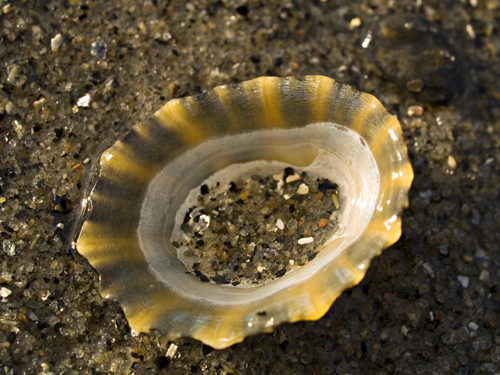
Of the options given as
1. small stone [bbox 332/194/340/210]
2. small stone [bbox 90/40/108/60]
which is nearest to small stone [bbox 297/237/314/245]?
small stone [bbox 332/194/340/210]

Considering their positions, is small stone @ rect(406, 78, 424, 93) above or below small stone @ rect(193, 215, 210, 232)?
above

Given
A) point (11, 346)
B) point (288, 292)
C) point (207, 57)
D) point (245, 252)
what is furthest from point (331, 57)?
point (11, 346)

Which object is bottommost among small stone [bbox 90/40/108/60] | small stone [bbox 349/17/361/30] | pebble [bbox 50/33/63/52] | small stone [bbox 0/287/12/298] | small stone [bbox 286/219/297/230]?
small stone [bbox 286/219/297/230]

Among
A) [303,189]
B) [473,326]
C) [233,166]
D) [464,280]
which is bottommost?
[473,326]

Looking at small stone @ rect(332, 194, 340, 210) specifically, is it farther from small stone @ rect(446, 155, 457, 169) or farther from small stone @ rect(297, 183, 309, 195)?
small stone @ rect(446, 155, 457, 169)

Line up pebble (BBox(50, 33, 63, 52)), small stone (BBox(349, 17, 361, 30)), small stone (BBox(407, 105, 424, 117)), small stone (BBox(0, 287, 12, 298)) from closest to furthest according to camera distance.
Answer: small stone (BBox(0, 287, 12, 298))
pebble (BBox(50, 33, 63, 52))
small stone (BBox(407, 105, 424, 117))
small stone (BBox(349, 17, 361, 30))

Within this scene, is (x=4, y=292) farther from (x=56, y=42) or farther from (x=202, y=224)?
(x=56, y=42)

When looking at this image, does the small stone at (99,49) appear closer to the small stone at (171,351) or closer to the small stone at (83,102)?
the small stone at (83,102)

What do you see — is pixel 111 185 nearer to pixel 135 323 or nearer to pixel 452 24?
pixel 135 323

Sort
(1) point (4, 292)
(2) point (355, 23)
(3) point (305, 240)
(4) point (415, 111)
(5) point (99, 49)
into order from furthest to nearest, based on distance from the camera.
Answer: (2) point (355, 23), (4) point (415, 111), (5) point (99, 49), (3) point (305, 240), (1) point (4, 292)

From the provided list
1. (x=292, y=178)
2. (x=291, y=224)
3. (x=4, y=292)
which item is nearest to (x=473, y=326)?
(x=291, y=224)
